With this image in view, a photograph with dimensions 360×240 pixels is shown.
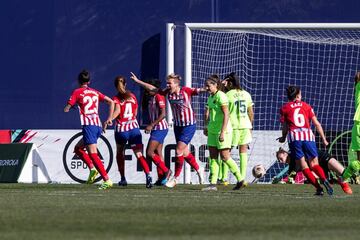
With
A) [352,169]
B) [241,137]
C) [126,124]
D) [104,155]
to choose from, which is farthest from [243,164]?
[104,155]

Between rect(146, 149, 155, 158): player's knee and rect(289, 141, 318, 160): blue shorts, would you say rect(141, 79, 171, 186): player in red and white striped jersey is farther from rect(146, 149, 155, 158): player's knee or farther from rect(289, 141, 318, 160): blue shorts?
rect(289, 141, 318, 160): blue shorts

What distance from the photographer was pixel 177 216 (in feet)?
37.3

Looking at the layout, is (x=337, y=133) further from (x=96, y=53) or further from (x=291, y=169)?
(x=96, y=53)

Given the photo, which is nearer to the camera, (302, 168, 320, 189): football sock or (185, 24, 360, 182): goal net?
(302, 168, 320, 189): football sock

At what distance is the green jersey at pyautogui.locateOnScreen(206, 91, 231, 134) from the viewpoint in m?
18.2

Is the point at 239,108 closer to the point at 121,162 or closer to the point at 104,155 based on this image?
the point at 121,162

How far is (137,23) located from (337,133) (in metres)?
5.23

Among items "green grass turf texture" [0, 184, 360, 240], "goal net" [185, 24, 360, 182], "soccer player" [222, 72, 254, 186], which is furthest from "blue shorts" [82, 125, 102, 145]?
"goal net" [185, 24, 360, 182]

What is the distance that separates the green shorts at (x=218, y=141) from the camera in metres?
18.1

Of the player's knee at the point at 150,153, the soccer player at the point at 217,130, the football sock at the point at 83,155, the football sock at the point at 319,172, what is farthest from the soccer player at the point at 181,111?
the football sock at the point at 319,172

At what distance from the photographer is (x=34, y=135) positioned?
22734 millimetres

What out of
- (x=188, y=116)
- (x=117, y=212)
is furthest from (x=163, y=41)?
(x=117, y=212)

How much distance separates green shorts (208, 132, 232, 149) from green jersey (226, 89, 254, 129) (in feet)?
4.59

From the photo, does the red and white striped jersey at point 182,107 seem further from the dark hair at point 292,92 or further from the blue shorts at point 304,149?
the blue shorts at point 304,149
